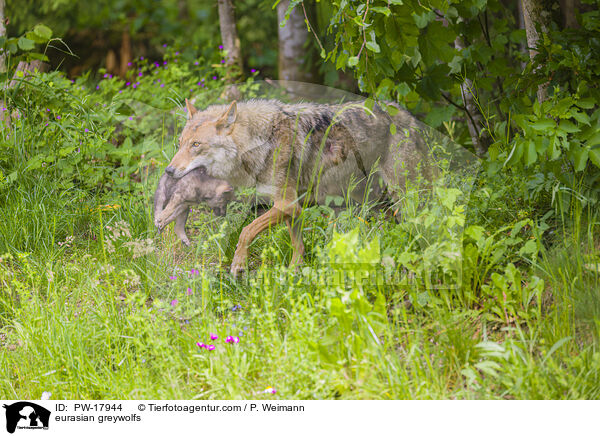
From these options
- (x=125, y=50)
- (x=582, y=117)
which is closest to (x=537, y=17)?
(x=582, y=117)

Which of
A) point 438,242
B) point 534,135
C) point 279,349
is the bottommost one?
point 279,349

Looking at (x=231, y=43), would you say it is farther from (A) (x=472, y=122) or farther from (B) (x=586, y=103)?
(B) (x=586, y=103)

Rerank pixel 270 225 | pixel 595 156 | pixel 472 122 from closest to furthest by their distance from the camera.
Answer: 1. pixel 595 156
2. pixel 270 225
3. pixel 472 122

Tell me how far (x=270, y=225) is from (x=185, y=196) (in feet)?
2.33

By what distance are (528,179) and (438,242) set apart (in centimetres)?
103

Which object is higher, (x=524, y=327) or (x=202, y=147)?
(x=202, y=147)

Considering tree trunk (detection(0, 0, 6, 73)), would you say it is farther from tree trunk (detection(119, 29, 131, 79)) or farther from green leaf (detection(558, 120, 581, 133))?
green leaf (detection(558, 120, 581, 133))

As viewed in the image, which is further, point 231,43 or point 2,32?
point 231,43

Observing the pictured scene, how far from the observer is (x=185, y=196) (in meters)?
4.34

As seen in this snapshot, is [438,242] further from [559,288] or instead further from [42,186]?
[42,186]

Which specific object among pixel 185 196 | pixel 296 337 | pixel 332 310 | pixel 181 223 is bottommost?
pixel 296 337

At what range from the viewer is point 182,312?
3822 millimetres

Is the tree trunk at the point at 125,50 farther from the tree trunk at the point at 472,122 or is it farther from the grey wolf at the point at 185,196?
the tree trunk at the point at 472,122
